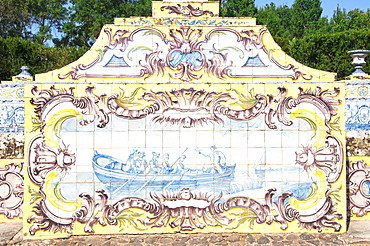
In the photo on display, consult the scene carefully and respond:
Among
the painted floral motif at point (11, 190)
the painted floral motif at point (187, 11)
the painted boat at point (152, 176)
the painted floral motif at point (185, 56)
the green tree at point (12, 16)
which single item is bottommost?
the painted floral motif at point (11, 190)

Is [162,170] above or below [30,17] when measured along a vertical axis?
below

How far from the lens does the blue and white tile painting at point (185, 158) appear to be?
644 cm

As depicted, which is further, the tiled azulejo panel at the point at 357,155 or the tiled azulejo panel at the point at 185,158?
the tiled azulejo panel at the point at 357,155

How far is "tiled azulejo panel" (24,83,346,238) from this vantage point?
6.42 m

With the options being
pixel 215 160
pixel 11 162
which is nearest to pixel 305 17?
pixel 215 160

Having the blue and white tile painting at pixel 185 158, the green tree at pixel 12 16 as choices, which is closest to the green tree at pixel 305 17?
the green tree at pixel 12 16

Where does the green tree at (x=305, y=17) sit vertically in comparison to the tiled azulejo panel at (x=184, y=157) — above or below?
above

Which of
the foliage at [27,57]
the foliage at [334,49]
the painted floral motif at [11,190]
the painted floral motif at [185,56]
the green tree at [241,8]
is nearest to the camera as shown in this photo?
the painted floral motif at [185,56]

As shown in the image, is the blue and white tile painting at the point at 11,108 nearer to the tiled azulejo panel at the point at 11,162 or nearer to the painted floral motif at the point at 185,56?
the tiled azulejo panel at the point at 11,162

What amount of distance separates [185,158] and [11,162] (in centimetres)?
348

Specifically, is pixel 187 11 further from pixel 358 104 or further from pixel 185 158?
pixel 358 104

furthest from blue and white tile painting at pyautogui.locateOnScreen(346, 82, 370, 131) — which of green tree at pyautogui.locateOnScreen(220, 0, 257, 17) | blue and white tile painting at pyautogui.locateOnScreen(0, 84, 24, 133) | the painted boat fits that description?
green tree at pyautogui.locateOnScreen(220, 0, 257, 17)

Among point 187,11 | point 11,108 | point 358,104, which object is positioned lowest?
point 11,108

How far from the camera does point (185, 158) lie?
6.48 metres
